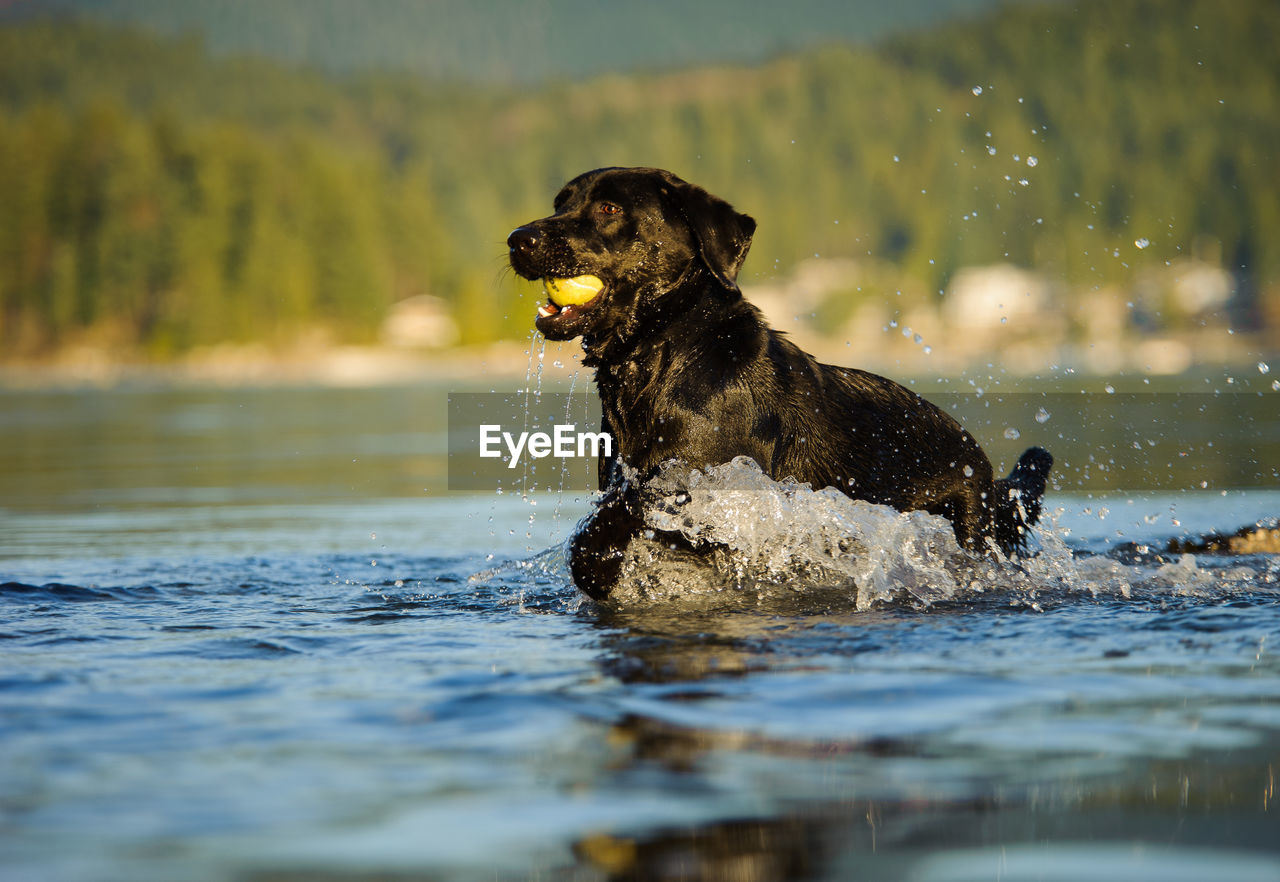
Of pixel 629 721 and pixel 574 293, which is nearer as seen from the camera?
pixel 629 721

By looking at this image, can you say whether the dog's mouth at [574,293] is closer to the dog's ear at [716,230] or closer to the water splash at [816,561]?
the dog's ear at [716,230]

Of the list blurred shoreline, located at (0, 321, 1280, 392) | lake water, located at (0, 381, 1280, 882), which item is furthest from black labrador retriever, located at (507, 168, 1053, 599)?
blurred shoreline, located at (0, 321, 1280, 392)

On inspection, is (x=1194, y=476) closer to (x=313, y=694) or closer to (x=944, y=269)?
(x=313, y=694)

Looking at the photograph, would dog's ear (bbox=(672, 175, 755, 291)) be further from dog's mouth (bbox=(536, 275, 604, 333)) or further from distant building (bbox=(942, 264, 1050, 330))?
distant building (bbox=(942, 264, 1050, 330))

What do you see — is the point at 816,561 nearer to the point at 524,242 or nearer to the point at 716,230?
the point at 716,230

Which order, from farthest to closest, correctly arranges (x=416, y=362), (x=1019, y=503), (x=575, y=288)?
(x=416, y=362) → (x=1019, y=503) → (x=575, y=288)

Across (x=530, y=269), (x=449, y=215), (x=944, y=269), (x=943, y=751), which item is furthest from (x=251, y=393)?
(x=449, y=215)

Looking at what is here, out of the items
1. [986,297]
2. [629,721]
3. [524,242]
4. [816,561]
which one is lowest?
[629,721]

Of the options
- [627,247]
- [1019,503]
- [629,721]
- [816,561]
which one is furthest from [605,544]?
[1019,503]
